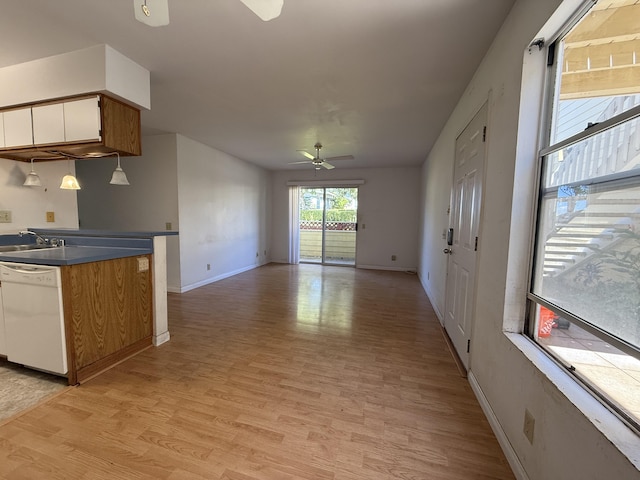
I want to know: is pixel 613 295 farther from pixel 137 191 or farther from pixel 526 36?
pixel 137 191

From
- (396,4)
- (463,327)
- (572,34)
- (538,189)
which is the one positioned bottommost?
(463,327)

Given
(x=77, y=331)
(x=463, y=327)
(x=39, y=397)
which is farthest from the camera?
(x=463, y=327)

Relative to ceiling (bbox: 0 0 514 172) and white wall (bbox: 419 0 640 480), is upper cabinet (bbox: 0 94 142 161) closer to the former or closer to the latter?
ceiling (bbox: 0 0 514 172)

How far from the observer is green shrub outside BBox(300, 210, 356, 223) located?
6.52m

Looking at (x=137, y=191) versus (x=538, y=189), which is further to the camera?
(x=137, y=191)

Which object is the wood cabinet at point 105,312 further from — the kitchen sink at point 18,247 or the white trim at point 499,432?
the white trim at point 499,432

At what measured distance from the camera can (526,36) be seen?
4.38 feet

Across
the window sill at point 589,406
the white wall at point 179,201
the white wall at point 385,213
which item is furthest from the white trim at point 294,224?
the window sill at point 589,406

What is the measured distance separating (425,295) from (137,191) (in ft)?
16.5

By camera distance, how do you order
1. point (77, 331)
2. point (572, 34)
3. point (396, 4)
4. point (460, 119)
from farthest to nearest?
point (460, 119), point (77, 331), point (396, 4), point (572, 34)

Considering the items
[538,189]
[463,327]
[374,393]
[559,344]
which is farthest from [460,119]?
[374,393]

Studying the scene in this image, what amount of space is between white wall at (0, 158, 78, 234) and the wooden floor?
1886 mm

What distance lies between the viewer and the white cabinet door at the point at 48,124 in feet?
7.18

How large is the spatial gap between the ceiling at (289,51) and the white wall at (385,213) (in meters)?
2.72
